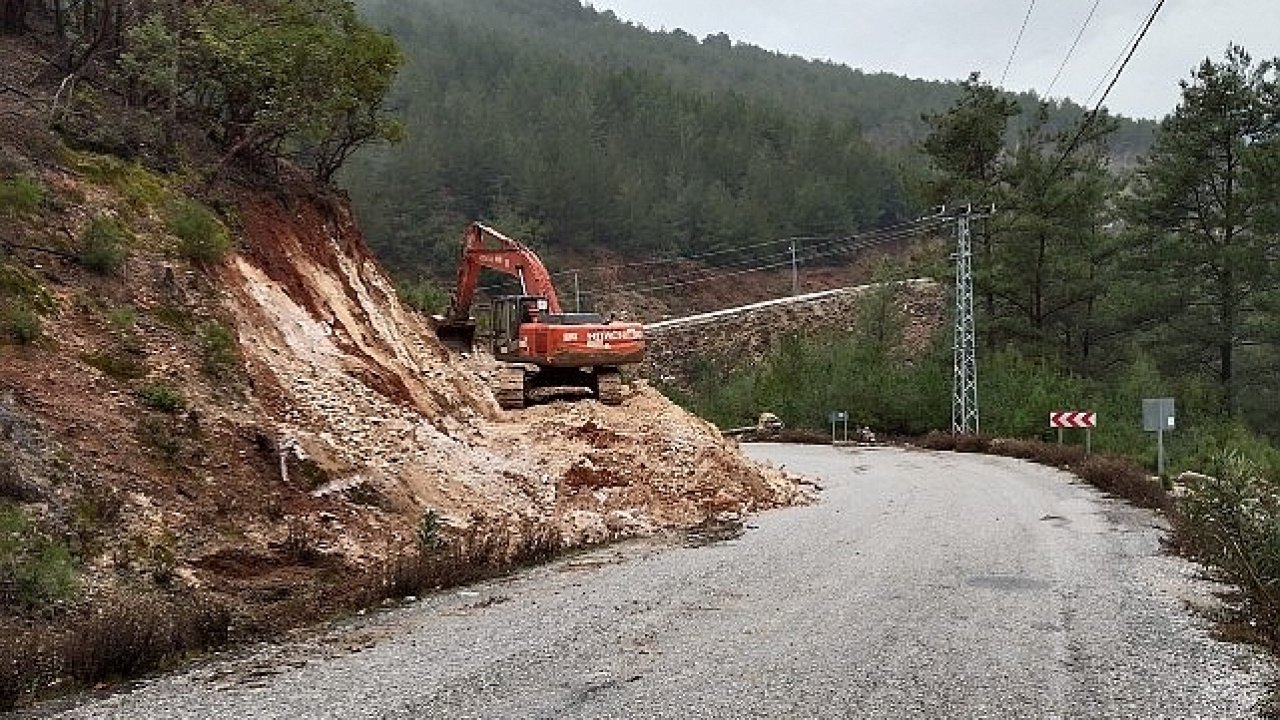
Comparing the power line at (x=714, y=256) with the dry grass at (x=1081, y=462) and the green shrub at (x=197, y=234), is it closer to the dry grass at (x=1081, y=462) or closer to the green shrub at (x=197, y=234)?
the dry grass at (x=1081, y=462)

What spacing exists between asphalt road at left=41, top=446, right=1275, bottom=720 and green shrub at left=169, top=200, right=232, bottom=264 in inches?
212

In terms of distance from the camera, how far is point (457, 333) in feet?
65.0

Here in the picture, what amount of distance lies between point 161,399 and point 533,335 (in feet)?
28.1

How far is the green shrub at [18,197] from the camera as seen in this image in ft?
34.0

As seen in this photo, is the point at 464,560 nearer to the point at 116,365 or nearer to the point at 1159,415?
the point at 116,365

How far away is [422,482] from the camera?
11547mm

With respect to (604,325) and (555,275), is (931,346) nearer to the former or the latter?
(555,275)

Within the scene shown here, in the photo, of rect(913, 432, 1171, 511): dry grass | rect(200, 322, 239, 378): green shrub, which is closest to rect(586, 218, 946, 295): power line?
rect(913, 432, 1171, 511): dry grass

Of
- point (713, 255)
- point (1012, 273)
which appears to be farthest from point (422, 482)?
point (713, 255)

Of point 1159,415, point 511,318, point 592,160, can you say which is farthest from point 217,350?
point 592,160

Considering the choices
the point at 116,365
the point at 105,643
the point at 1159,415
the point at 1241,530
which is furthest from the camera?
the point at 1159,415

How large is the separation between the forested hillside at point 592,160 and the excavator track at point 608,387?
94.1 feet

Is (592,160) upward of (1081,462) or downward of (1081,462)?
upward

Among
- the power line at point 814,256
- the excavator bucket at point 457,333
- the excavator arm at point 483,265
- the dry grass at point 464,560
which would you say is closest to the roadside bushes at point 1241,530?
the dry grass at point 464,560
